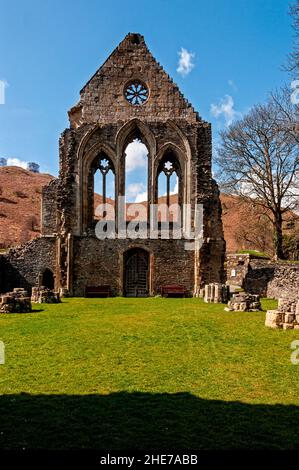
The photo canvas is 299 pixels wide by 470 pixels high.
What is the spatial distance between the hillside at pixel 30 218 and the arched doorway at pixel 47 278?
508 inches

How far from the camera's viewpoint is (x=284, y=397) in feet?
18.0

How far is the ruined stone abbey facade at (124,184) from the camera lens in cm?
1902

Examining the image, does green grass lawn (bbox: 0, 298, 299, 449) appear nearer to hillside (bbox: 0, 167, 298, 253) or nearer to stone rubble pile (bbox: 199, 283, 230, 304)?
stone rubble pile (bbox: 199, 283, 230, 304)

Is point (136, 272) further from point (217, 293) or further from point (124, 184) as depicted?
point (217, 293)

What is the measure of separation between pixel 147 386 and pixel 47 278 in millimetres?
15566

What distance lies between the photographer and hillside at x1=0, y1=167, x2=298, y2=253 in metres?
35.7

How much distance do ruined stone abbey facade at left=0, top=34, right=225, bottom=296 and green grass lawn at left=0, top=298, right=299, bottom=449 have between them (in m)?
8.24

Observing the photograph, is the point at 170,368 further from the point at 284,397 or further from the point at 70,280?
the point at 70,280

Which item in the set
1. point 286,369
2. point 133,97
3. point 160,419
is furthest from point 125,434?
point 133,97
